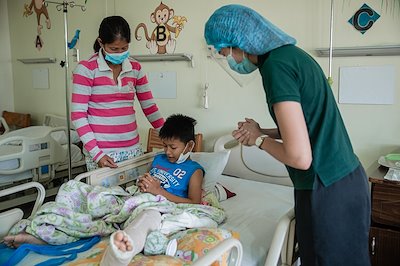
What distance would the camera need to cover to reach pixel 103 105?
1.98 meters

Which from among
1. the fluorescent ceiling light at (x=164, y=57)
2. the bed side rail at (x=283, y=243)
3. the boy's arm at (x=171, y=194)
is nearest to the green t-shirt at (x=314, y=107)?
the bed side rail at (x=283, y=243)

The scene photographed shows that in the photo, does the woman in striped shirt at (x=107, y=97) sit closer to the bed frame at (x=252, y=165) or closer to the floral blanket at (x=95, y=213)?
the floral blanket at (x=95, y=213)

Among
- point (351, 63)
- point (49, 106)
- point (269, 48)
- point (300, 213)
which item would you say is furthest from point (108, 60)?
point (49, 106)

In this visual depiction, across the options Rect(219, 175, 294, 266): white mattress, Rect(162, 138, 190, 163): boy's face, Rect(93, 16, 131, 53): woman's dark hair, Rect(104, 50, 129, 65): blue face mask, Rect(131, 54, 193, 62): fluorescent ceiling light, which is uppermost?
Rect(93, 16, 131, 53): woman's dark hair

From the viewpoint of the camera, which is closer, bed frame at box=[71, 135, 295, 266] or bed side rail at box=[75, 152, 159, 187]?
bed frame at box=[71, 135, 295, 266]

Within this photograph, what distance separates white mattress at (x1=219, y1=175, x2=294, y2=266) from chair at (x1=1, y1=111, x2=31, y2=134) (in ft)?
9.27

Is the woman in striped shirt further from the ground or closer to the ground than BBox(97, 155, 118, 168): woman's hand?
further from the ground

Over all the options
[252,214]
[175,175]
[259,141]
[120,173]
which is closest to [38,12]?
[120,173]

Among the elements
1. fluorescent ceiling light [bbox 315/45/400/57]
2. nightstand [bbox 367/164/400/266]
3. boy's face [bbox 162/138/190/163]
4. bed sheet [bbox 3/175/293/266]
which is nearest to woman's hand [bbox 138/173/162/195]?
boy's face [bbox 162/138/190/163]

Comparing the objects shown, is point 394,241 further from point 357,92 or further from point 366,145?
point 357,92

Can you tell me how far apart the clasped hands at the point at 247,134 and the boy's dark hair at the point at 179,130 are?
0.63 meters

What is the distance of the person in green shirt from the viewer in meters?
1.12

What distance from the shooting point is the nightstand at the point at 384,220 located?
1780 mm

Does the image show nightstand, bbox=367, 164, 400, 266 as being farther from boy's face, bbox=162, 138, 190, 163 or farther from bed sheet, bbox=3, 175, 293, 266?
boy's face, bbox=162, 138, 190, 163
